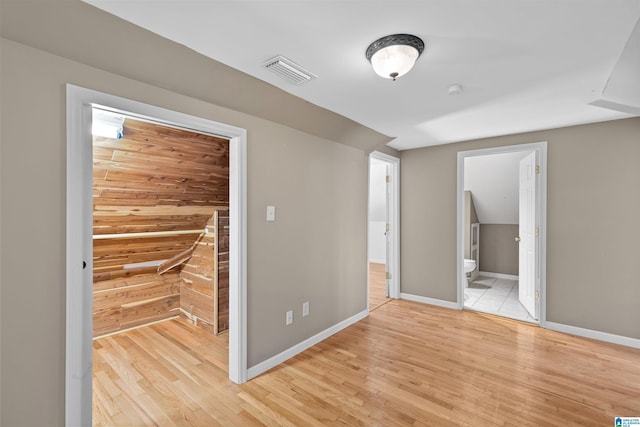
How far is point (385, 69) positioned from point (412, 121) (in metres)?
1.53

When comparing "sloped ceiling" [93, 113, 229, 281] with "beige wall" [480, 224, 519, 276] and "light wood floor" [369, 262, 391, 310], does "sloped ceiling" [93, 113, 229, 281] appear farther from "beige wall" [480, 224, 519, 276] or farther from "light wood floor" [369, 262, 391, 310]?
"beige wall" [480, 224, 519, 276]

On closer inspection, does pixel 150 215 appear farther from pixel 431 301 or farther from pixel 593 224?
pixel 593 224

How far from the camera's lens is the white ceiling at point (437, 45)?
4.46ft

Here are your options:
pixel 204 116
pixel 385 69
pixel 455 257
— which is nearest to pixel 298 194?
pixel 204 116

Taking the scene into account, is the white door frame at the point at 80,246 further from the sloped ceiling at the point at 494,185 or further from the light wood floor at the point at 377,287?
the sloped ceiling at the point at 494,185

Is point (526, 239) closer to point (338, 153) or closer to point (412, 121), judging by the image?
point (412, 121)

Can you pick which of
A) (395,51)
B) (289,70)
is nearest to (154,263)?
(289,70)

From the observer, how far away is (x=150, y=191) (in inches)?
103

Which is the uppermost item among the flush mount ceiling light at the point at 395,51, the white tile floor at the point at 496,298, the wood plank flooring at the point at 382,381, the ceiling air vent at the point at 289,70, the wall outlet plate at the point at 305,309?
the ceiling air vent at the point at 289,70

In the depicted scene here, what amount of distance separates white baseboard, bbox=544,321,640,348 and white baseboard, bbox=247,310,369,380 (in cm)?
217

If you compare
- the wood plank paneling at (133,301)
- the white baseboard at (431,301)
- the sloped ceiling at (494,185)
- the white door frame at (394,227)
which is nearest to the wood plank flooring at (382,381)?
the wood plank paneling at (133,301)

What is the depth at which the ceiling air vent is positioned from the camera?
72.1 inches

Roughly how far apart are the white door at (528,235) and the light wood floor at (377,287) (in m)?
1.81

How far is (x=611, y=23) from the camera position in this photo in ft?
4.76
